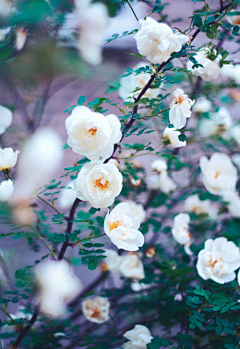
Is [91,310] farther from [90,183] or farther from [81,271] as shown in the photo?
[90,183]

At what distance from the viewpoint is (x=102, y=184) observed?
0.43 m

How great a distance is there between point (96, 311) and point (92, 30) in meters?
0.94

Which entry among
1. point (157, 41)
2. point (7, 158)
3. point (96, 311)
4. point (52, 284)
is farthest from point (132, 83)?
point (96, 311)

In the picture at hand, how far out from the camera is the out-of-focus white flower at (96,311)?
850 millimetres

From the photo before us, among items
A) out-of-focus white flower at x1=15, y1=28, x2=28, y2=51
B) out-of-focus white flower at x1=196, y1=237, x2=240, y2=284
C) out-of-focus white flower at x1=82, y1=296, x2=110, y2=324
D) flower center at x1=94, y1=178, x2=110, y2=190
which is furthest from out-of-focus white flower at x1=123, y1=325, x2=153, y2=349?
out-of-focus white flower at x1=15, y1=28, x2=28, y2=51

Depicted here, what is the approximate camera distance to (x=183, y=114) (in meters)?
0.46

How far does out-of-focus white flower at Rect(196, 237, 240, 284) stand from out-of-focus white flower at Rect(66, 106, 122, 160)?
1.30 feet

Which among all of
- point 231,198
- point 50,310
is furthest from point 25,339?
point 231,198

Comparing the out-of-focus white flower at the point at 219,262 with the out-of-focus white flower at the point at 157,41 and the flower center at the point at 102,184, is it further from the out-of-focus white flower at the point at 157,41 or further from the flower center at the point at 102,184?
the out-of-focus white flower at the point at 157,41

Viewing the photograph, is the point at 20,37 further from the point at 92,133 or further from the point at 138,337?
the point at 138,337

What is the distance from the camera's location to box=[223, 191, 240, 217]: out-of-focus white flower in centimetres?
82

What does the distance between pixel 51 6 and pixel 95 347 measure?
1026mm

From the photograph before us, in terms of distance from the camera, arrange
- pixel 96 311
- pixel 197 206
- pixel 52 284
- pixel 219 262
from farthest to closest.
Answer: pixel 197 206 → pixel 96 311 → pixel 52 284 → pixel 219 262

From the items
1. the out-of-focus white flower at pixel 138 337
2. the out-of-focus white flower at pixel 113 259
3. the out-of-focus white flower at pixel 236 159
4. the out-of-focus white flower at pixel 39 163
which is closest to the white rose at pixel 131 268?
the out-of-focus white flower at pixel 113 259
